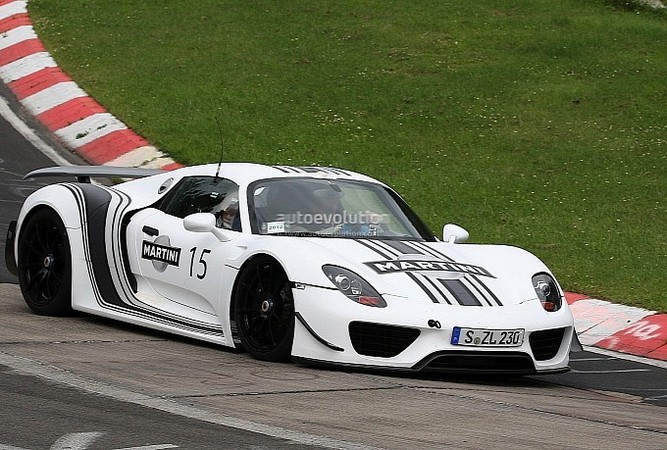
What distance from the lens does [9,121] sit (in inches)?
666

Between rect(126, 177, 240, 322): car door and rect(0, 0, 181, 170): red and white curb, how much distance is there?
6189mm

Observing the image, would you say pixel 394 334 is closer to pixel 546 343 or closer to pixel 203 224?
pixel 546 343

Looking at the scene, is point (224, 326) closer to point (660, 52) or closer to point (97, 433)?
point (97, 433)

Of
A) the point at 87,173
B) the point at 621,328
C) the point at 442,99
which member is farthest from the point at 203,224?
the point at 442,99

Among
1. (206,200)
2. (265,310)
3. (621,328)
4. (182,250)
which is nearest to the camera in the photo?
(265,310)

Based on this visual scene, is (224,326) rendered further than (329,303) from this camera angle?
Yes

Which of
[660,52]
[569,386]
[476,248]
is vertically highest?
[660,52]

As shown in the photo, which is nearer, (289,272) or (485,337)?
(485,337)

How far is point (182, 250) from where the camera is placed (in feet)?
27.7

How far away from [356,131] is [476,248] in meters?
8.03

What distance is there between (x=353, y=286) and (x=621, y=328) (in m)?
3.23

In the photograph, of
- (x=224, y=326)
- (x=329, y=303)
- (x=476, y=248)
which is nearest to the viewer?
(x=329, y=303)

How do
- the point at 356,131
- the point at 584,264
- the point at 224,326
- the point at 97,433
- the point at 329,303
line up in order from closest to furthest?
the point at 97,433
the point at 329,303
the point at 224,326
the point at 584,264
the point at 356,131

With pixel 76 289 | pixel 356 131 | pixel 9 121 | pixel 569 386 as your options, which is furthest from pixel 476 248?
pixel 9 121
